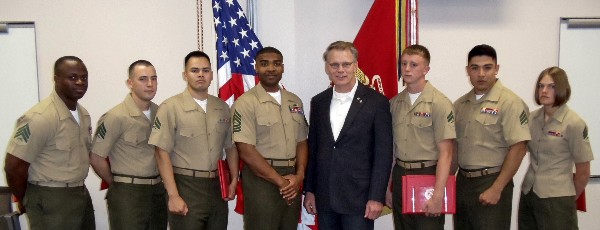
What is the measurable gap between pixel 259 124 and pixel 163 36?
1.69 metres

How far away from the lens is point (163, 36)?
3852 millimetres

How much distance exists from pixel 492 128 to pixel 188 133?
1.83 meters

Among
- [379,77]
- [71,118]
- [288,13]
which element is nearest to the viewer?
[71,118]

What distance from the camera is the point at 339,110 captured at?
252cm

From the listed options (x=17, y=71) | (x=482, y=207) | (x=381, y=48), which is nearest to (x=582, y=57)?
(x=381, y=48)

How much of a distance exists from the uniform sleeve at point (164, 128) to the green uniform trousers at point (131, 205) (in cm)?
33

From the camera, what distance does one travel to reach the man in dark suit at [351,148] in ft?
7.95

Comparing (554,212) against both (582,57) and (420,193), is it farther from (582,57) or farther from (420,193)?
(582,57)

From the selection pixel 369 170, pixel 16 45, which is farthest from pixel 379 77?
pixel 16 45

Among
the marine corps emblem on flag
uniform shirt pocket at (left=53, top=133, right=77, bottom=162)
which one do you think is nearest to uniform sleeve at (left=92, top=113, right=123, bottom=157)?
uniform shirt pocket at (left=53, top=133, right=77, bottom=162)

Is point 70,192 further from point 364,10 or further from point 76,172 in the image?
point 364,10

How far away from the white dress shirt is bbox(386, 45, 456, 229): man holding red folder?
1.13ft

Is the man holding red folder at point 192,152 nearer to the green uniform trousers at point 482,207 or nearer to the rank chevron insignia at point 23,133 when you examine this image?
the rank chevron insignia at point 23,133

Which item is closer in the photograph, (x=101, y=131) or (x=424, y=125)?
(x=424, y=125)
